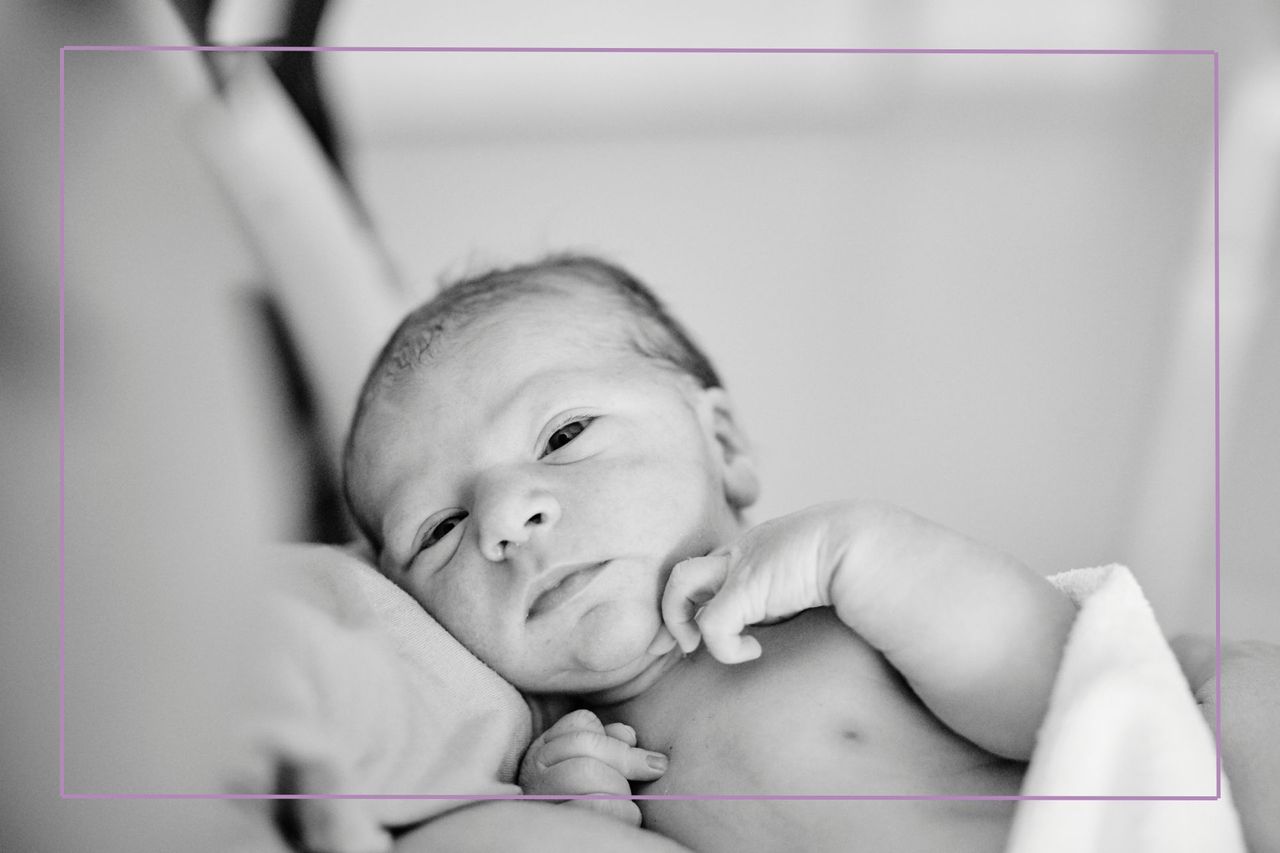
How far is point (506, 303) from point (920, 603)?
0.94 ft

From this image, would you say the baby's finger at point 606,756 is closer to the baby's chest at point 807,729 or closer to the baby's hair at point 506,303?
the baby's chest at point 807,729

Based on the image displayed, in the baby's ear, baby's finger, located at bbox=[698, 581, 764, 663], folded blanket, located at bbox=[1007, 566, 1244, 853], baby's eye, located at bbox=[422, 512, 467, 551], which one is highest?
the baby's ear

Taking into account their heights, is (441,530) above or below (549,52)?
below

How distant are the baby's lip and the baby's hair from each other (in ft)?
0.44

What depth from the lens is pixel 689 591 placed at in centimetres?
54

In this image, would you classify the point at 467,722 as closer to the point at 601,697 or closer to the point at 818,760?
the point at 601,697

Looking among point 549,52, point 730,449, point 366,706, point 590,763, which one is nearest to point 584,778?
point 590,763

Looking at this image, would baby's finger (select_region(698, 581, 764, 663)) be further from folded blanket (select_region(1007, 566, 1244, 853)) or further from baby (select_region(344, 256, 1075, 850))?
folded blanket (select_region(1007, 566, 1244, 853))

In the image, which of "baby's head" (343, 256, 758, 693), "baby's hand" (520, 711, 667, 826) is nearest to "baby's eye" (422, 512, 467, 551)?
"baby's head" (343, 256, 758, 693)

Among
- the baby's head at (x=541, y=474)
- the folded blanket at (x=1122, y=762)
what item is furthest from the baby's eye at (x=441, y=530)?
the folded blanket at (x=1122, y=762)

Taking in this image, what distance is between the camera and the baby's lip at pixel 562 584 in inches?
21.8

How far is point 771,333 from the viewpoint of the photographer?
2.42 ft

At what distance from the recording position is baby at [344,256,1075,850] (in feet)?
1.65

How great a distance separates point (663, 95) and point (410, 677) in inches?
16.3
